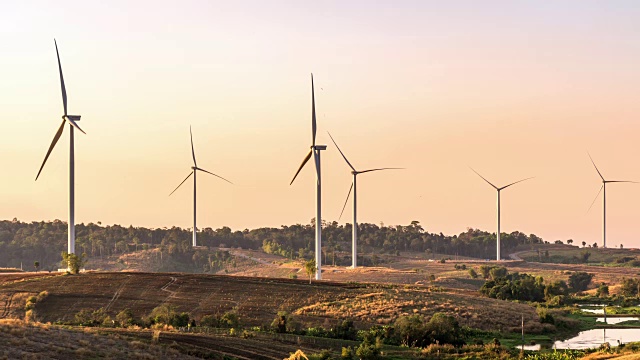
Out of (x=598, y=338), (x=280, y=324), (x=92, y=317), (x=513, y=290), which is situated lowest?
(x=598, y=338)

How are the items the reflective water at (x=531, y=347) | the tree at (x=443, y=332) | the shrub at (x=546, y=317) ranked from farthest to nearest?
the shrub at (x=546, y=317) → the tree at (x=443, y=332) → the reflective water at (x=531, y=347)

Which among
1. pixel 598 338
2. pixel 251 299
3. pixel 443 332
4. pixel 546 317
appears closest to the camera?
pixel 443 332

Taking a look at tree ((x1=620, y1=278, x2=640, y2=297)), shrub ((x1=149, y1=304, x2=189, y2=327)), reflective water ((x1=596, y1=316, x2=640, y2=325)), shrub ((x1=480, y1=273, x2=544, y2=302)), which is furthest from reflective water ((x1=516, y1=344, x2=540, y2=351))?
tree ((x1=620, y1=278, x2=640, y2=297))

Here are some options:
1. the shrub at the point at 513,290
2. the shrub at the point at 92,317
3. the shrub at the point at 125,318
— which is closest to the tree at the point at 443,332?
the shrub at the point at 125,318

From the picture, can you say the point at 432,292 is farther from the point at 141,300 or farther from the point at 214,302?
the point at 141,300

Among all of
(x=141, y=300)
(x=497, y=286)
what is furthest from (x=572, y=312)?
(x=141, y=300)

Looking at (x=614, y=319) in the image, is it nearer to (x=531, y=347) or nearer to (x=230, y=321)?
(x=531, y=347)

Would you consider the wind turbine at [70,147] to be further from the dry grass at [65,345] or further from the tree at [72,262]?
the dry grass at [65,345]

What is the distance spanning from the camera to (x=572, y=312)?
133625 mm

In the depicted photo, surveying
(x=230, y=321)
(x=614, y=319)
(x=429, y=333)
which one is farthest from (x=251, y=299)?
(x=614, y=319)

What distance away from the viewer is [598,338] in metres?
105

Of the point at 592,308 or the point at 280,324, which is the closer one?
the point at 280,324

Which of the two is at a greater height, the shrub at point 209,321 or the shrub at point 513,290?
the shrub at point 513,290

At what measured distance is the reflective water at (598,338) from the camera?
9868cm
